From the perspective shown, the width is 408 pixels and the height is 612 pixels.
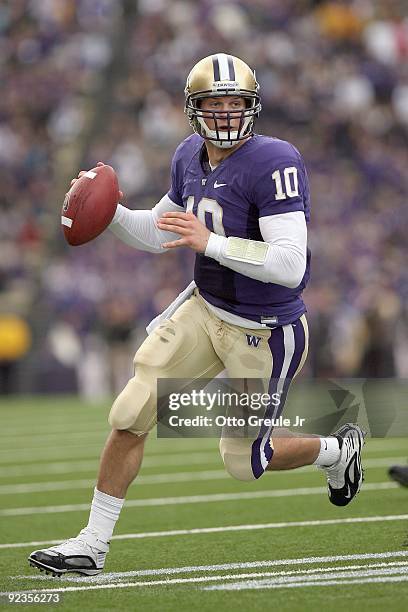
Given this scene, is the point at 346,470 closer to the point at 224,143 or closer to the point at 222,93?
the point at 224,143

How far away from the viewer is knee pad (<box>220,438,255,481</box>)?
4414 millimetres

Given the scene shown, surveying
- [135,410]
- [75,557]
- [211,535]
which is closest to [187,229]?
[135,410]

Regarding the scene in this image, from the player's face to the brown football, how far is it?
17.0 inches

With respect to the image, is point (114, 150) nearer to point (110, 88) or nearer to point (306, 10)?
point (110, 88)

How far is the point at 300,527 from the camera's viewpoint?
5281 millimetres

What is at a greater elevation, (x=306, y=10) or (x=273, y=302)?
(x=306, y=10)

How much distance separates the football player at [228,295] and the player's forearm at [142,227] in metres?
0.14

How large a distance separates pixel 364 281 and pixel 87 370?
3.59 m

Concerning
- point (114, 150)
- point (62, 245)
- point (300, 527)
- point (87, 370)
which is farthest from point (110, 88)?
point (300, 527)

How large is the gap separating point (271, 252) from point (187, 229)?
274 millimetres

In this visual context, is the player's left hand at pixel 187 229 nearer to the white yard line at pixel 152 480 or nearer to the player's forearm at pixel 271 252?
the player's forearm at pixel 271 252

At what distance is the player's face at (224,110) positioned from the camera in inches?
173

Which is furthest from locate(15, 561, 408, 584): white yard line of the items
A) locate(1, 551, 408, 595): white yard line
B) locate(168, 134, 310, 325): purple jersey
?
locate(168, 134, 310, 325): purple jersey

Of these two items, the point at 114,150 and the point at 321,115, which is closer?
the point at 114,150
